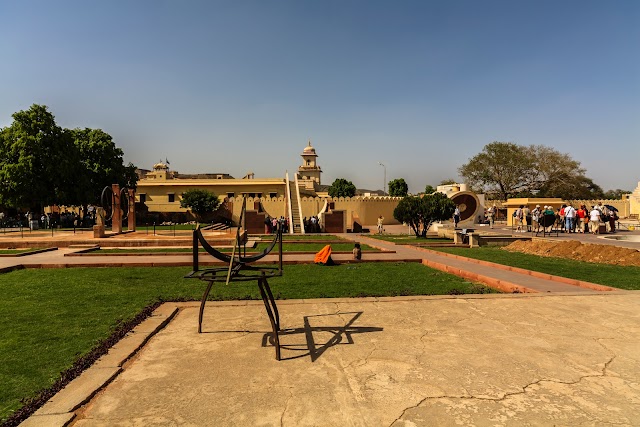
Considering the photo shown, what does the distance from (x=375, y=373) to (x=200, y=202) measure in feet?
122

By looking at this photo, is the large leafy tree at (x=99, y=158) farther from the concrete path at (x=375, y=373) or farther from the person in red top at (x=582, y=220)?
the person in red top at (x=582, y=220)

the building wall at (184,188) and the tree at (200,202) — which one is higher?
the building wall at (184,188)

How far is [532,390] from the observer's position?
9.55ft

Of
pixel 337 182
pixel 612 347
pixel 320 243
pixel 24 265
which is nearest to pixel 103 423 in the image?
pixel 612 347

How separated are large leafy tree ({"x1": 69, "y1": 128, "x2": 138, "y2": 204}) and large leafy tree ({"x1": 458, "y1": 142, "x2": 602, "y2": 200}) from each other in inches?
1702

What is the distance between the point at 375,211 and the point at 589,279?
30.0 m

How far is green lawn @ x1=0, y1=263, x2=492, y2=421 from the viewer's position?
3383mm

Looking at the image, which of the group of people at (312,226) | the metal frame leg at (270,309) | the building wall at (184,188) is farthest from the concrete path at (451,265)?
the building wall at (184,188)

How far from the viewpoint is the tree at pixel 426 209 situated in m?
18.1

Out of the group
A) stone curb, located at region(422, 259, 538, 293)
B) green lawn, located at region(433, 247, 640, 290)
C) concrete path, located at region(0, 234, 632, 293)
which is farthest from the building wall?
stone curb, located at region(422, 259, 538, 293)

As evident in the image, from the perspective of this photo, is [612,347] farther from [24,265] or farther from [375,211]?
[375,211]

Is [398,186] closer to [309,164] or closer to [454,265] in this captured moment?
[309,164]

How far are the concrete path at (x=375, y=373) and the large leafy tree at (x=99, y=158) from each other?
33017 mm

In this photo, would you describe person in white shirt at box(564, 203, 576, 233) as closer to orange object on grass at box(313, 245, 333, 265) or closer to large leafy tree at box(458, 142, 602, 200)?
orange object on grass at box(313, 245, 333, 265)
